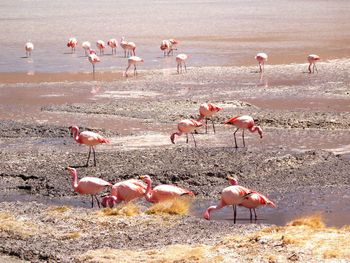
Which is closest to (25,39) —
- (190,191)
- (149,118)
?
(149,118)

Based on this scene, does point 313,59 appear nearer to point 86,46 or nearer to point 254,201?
point 86,46

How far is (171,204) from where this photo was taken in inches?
510

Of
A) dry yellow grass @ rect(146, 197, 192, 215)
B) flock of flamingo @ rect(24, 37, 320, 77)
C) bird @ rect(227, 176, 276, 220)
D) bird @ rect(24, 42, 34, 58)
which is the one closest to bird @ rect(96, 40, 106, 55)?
flock of flamingo @ rect(24, 37, 320, 77)

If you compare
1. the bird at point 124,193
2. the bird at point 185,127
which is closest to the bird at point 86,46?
the bird at point 185,127

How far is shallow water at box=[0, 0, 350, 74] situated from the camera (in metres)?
34.1

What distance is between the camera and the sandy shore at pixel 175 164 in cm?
1125

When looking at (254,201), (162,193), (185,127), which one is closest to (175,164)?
(185,127)

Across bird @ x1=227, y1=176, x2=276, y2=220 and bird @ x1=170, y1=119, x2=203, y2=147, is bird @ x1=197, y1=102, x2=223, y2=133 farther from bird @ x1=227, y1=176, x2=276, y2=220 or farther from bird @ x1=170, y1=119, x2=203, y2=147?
bird @ x1=227, y1=176, x2=276, y2=220

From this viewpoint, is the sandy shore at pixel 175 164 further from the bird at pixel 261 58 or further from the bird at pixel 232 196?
the bird at pixel 261 58

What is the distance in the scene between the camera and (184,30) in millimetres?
46875

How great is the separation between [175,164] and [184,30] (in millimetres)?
31577

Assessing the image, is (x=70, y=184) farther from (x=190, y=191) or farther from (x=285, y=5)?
(x=285, y=5)

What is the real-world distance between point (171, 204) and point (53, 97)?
12.7 metres

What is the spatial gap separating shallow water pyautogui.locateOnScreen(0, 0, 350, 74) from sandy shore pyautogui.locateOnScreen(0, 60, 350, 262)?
21.2ft
